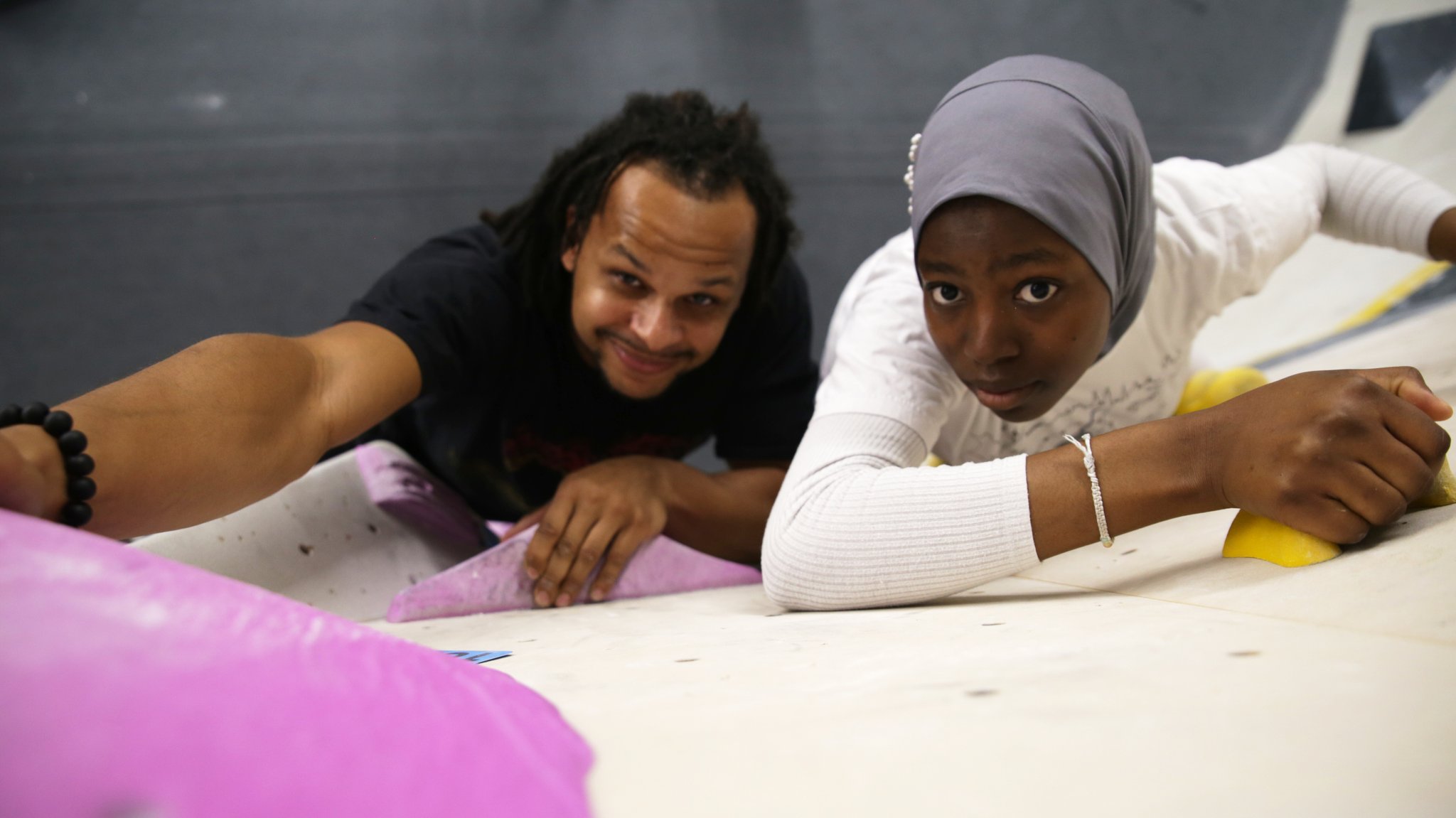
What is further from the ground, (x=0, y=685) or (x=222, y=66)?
(x=222, y=66)

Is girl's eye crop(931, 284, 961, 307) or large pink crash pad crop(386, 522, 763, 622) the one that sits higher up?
girl's eye crop(931, 284, 961, 307)

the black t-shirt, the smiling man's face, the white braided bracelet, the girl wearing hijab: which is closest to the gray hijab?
the girl wearing hijab

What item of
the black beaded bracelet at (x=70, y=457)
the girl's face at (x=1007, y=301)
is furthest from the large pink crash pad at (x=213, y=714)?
the girl's face at (x=1007, y=301)

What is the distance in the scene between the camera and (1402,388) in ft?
1.85

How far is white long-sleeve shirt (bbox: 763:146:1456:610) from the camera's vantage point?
2.15 feet

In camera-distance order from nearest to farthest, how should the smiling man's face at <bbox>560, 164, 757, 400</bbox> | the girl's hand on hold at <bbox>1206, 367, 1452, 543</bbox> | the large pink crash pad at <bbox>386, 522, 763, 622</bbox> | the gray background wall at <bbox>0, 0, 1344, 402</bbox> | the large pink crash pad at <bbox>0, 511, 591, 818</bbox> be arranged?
1. the large pink crash pad at <bbox>0, 511, 591, 818</bbox>
2. the girl's hand on hold at <bbox>1206, 367, 1452, 543</bbox>
3. the large pink crash pad at <bbox>386, 522, 763, 622</bbox>
4. the smiling man's face at <bbox>560, 164, 757, 400</bbox>
5. the gray background wall at <bbox>0, 0, 1344, 402</bbox>

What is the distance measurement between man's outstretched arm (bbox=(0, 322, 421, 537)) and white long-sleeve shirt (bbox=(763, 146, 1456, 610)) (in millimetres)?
363

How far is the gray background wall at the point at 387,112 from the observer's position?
1.89 m

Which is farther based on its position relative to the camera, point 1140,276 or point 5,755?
point 1140,276

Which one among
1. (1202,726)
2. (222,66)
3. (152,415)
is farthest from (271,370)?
(222,66)

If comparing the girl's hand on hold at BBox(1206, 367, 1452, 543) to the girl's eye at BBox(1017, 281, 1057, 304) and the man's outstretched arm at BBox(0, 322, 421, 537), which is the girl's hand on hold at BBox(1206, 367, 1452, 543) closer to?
the girl's eye at BBox(1017, 281, 1057, 304)

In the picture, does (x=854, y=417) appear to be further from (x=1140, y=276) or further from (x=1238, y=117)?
(x=1238, y=117)

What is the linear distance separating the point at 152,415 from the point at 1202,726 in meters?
0.60

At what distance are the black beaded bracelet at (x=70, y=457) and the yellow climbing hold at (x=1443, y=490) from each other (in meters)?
0.72
